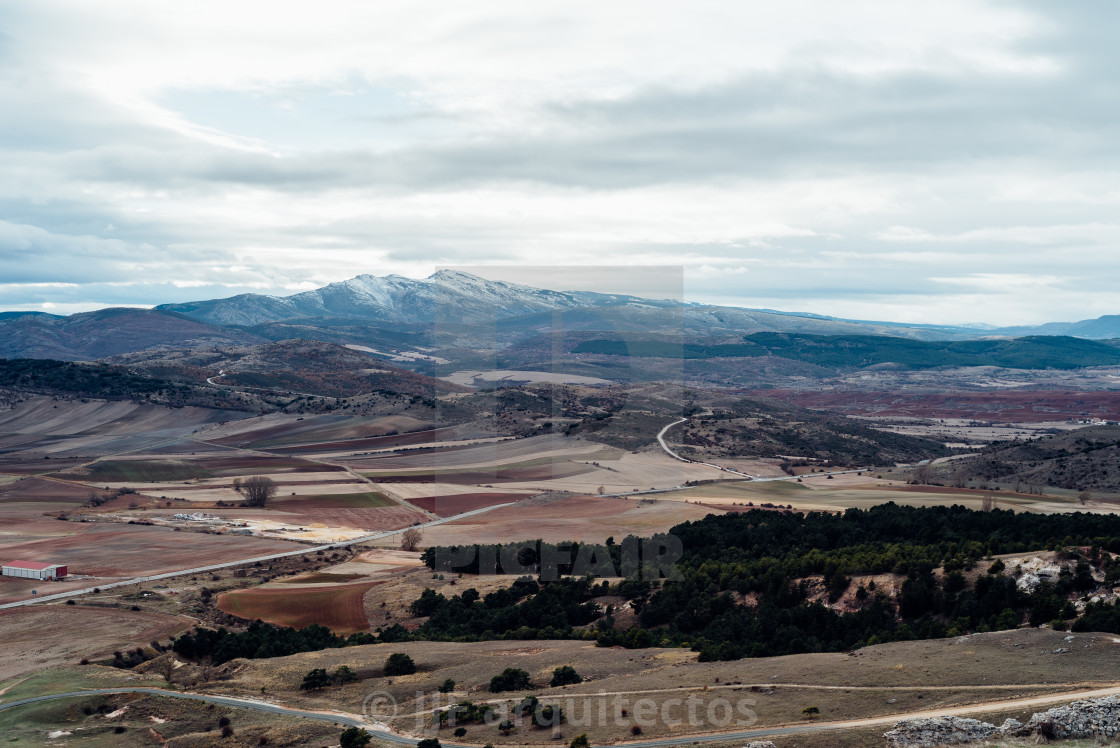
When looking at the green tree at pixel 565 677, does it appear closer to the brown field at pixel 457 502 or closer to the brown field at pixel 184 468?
the brown field at pixel 457 502

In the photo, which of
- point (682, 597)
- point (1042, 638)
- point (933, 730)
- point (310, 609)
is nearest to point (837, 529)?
point (682, 597)

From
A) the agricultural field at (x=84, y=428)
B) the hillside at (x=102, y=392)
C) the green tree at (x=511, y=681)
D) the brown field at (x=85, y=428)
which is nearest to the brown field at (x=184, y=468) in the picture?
the agricultural field at (x=84, y=428)

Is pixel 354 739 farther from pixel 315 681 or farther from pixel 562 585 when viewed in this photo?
pixel 562 585

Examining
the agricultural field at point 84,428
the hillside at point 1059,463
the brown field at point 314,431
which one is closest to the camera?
the hillside at point 1059,463

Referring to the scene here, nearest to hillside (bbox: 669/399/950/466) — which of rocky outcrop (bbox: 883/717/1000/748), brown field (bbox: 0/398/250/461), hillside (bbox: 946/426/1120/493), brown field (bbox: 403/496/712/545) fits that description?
hillside (bbox: 946/426/1120/493)

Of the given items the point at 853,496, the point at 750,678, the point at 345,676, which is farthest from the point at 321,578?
the point at 853,496

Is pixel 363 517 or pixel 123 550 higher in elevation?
pixel 123 550
